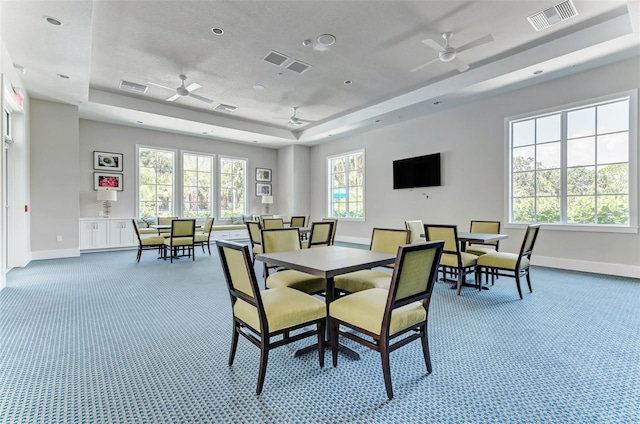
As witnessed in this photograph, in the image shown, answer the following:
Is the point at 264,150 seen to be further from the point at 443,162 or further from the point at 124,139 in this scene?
the point at 443,162

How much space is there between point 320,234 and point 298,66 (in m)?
3.04

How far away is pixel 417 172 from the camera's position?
7.78 m

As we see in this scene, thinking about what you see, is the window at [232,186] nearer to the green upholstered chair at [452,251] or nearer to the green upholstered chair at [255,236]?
the green upholstered chair at [255,236]

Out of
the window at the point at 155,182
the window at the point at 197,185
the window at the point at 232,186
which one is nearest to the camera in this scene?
the window at the point at 155,182

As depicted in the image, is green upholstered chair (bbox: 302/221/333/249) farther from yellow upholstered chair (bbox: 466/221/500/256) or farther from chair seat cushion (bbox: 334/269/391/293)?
yellow upholstered chair (bbox: 466/221/500/256)

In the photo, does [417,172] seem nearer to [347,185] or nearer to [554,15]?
[347,185]

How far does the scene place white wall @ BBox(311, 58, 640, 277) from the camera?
5.02 metres

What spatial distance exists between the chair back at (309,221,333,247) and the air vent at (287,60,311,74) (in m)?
2.85

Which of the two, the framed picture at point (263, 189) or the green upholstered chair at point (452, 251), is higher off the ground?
the framed picture at point (263, 189)

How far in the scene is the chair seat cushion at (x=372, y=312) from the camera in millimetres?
1888

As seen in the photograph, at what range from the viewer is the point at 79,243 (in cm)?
729

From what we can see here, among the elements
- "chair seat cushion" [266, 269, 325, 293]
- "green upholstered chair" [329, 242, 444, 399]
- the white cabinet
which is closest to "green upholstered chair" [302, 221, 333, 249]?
"chair seat cushion" [266, 269, 325, 293]

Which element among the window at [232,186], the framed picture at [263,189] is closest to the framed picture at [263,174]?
the framed picture at [263,189]

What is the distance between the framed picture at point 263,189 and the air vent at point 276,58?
6.14m
